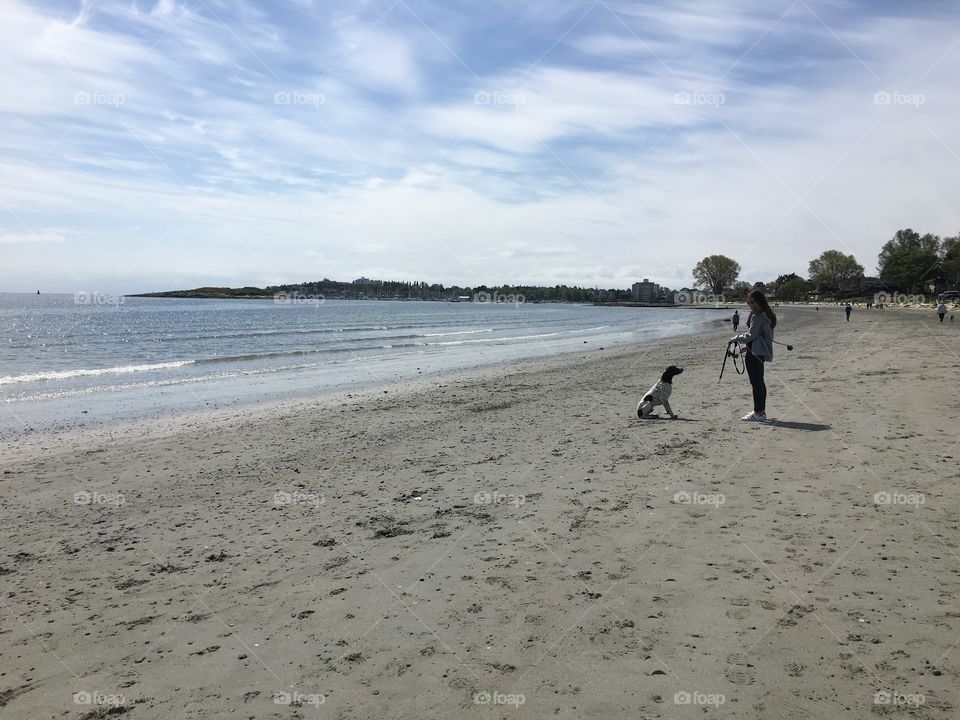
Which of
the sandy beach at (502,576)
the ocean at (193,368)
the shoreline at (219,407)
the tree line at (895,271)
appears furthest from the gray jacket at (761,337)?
the tree line at (895,271)

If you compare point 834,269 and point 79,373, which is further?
point 834,269

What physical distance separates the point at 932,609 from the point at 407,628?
3.50 meters

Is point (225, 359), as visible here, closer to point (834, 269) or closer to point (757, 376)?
point (757, 376)

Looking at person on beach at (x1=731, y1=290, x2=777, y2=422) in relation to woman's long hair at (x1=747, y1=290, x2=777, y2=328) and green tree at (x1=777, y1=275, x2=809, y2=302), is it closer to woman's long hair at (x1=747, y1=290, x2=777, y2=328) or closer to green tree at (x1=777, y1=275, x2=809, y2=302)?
woman's long hair at (x1=747, y1=290, x2=777, y2=328)

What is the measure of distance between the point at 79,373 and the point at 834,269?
197 m

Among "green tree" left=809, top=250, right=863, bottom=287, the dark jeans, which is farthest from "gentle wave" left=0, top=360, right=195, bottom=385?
"green tree" left=809, top=250, right=863, bottom=287

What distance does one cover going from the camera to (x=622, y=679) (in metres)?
3.57

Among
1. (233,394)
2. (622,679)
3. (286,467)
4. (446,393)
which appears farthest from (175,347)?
(622,679)

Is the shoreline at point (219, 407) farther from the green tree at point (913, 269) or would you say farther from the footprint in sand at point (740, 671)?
the green tree at point (913, 269)

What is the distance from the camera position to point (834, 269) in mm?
180000

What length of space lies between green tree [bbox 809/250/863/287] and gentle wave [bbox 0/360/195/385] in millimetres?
181337

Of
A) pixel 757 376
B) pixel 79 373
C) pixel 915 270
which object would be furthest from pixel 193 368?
pixel 915 270

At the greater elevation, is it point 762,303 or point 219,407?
point 762,303

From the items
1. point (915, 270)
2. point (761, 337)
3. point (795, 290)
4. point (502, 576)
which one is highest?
point (915, 270)
